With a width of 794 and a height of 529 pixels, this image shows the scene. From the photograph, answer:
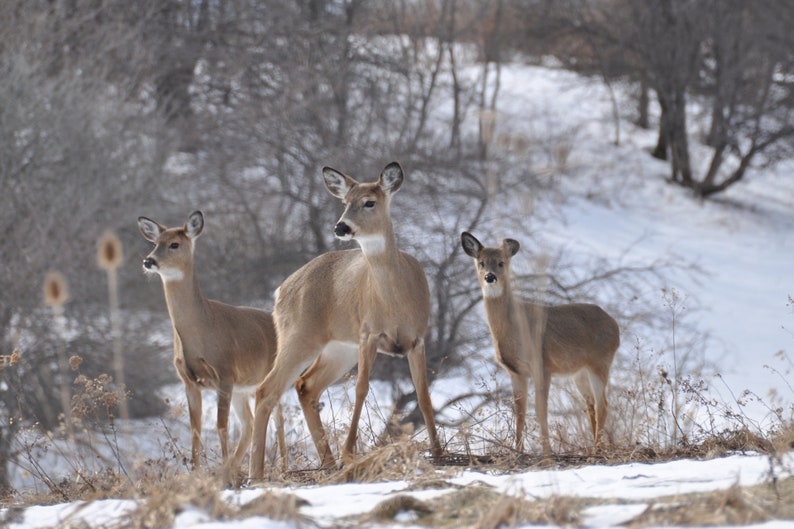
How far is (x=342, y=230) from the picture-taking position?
22.2 ft

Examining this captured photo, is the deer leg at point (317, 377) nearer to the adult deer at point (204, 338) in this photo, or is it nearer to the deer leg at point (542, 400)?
the adult deer at point (204, 338)

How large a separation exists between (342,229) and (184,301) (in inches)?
72.3

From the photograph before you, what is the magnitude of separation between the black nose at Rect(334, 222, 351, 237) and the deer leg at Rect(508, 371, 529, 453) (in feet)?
4.97

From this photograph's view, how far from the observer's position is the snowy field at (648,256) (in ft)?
15.8

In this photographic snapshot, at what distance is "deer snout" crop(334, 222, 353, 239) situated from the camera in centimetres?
673

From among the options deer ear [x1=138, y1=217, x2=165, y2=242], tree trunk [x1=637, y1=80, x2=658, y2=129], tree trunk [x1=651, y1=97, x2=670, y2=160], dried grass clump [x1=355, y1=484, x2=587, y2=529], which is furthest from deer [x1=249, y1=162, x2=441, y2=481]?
tree trunk [x1=637, y1=80, x2=658, y2=129]

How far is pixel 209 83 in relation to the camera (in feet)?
75.0

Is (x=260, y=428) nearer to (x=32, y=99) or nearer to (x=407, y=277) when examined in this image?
(x=407, y=277)

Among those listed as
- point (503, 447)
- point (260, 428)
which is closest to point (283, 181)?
point (260, 428)

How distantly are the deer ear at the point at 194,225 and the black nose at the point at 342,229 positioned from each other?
1.86 meters

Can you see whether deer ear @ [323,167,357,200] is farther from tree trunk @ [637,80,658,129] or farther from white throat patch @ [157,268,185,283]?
tree trunk @ [637,80,658,129]

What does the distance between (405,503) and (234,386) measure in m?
3.94

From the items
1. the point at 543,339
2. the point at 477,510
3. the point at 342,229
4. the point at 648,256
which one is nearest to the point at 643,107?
the point at 648,256

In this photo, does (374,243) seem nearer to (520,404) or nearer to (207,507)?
(520,404)
